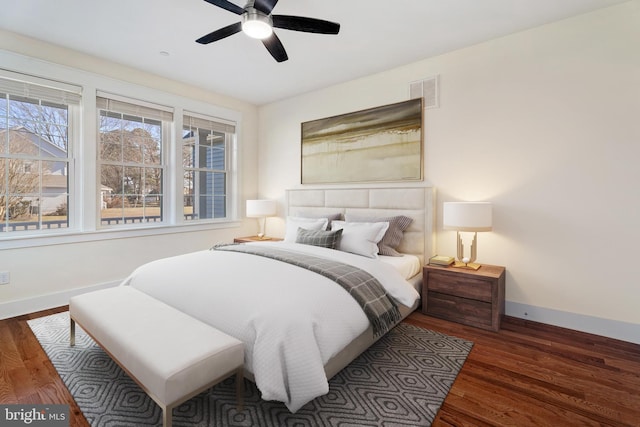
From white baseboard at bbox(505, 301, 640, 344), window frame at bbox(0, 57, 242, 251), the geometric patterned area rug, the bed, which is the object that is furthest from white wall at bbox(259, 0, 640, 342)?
window frame at bbox(0, 57, 242, 251)

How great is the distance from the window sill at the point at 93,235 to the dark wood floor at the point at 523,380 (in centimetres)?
82

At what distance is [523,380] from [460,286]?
0.96 meters

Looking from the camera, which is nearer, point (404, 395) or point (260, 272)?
point (404, 395)

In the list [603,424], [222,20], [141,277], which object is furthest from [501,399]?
[222,20]

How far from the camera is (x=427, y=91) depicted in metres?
3.44

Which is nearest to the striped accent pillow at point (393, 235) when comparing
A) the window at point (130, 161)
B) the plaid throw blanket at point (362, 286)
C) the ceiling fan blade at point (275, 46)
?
the plaid throw blanket at point (362, 286)

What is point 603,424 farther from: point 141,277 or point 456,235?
point 141,277

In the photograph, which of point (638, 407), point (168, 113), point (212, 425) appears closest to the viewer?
point (212, 425)

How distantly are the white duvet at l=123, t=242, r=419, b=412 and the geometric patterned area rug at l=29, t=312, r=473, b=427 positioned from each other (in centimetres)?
24

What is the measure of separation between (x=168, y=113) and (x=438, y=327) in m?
4.17

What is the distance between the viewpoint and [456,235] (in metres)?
3.31

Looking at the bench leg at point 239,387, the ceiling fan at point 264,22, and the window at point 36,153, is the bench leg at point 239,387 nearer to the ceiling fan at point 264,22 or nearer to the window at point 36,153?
the ceiling fan at point 264,22

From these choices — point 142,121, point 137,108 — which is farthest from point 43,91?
point 142,121

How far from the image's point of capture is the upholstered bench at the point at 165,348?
1380 millimetres
